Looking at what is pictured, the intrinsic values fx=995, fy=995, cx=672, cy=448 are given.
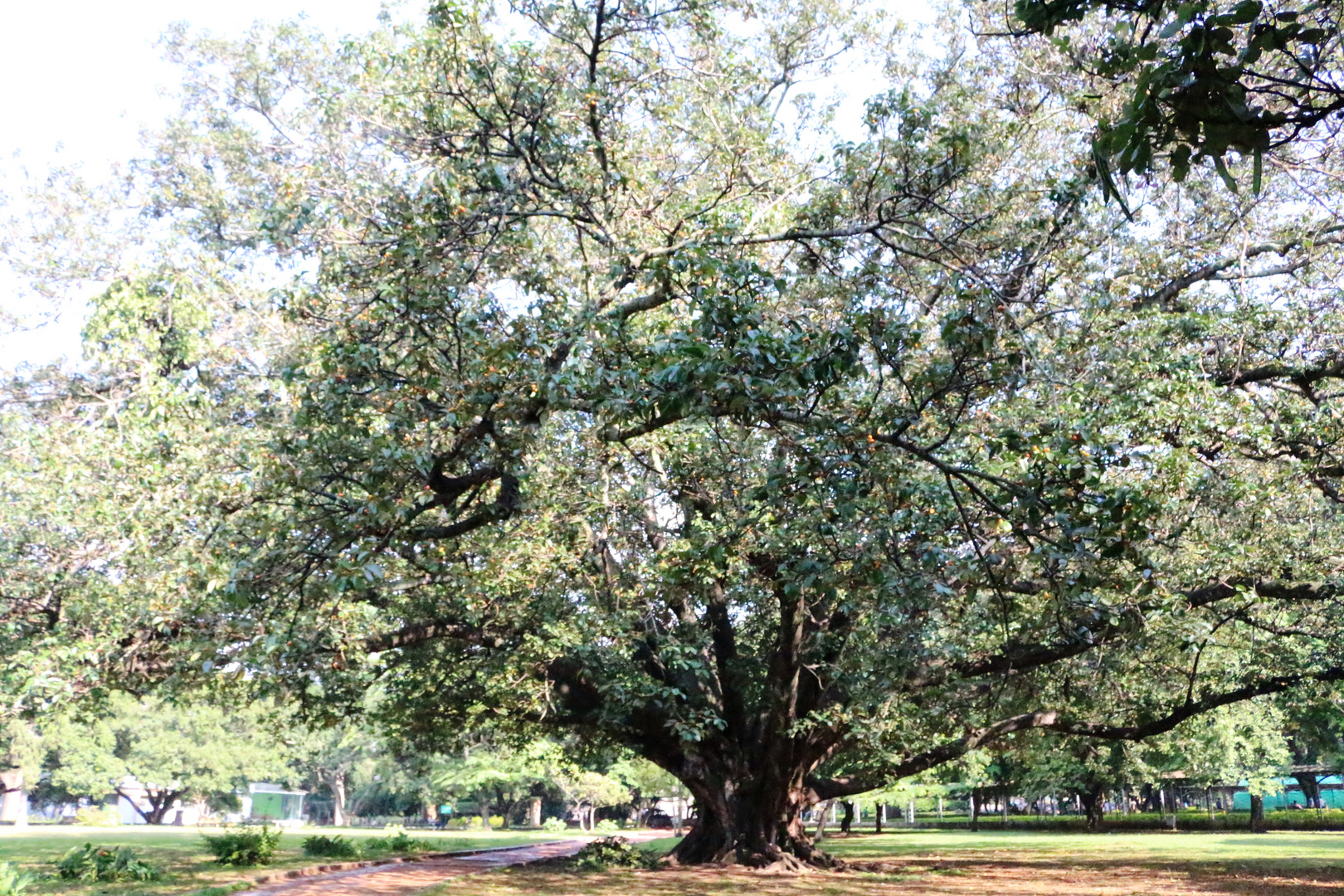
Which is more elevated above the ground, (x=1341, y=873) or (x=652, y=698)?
(x=652, y=698)

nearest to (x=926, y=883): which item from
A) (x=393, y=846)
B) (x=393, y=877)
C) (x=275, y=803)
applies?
(x=393, y=877)

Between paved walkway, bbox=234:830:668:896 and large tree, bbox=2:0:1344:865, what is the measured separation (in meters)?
2.46

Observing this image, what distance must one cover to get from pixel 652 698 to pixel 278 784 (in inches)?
1835

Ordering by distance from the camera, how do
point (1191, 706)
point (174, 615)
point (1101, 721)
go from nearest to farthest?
point (174, 615)
point (1191, 706)
point (1101, 721)

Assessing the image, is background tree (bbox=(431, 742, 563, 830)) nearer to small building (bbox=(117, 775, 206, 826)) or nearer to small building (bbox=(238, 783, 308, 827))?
small building (bbox=(238, 783, 308, 827))

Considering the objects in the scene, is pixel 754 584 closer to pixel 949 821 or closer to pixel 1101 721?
pixel 1101 721

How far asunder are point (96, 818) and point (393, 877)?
116ft

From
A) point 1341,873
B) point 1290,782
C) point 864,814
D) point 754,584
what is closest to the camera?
point 754,584

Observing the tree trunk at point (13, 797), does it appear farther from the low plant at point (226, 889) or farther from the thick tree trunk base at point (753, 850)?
the thick tree trunk base at point (753, 850)

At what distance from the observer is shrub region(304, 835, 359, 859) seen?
19.0 m

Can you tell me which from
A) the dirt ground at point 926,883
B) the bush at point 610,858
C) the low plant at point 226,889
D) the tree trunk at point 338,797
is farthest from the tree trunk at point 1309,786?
the tree trunk at point 338,797

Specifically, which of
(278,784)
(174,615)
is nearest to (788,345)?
(174,615)

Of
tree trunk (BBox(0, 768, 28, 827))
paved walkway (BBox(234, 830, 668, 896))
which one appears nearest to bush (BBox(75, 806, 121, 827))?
tree trunk (BBox(0, 768, 28, 827))

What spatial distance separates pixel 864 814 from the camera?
2080 inches
